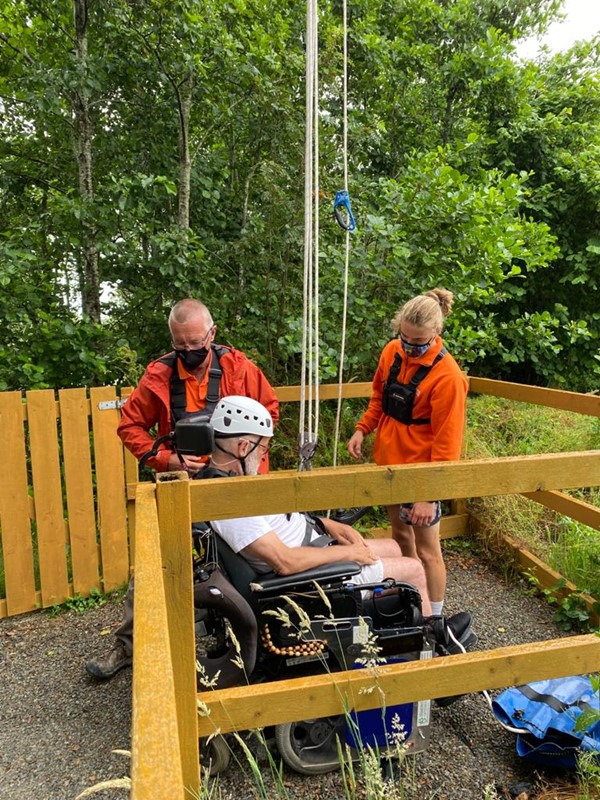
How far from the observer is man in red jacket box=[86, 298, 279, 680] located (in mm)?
2850

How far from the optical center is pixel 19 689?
281cm

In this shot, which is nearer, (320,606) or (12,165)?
(320,606)

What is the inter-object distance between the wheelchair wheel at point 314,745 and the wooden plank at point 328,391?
206 centimetres

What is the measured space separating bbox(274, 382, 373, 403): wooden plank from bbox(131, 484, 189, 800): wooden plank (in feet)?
8.60

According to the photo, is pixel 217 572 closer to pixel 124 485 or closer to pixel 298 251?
pixel 124 485

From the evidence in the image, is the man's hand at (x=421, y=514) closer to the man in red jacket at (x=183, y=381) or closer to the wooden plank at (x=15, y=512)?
the man in red jacket at (x=183, y=381)

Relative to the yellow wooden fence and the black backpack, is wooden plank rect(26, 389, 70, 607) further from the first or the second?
the yellow wooden fence

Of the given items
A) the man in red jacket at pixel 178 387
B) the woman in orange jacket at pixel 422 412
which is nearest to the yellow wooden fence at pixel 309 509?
the woman in orange jacket at pixel 422 412

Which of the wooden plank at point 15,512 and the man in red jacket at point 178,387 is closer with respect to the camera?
the man in red jacket at point 178,387

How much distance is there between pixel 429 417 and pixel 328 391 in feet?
3.86

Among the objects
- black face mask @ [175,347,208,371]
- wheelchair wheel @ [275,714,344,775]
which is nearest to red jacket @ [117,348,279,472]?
black face mask @ [175,347,208,371]

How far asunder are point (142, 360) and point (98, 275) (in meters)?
0.85

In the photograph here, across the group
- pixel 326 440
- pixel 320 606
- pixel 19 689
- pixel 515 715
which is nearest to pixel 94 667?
pixel 19 689

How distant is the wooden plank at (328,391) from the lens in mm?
3803
